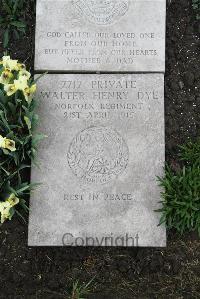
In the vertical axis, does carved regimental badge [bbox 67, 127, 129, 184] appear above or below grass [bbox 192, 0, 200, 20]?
below

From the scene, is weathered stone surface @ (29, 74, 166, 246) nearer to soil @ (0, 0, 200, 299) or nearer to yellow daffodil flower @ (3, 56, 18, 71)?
soil @ (0, 0, 200, 299)

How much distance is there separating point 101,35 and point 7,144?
130 centimetres

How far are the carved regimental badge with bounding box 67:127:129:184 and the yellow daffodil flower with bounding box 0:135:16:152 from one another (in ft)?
1.69

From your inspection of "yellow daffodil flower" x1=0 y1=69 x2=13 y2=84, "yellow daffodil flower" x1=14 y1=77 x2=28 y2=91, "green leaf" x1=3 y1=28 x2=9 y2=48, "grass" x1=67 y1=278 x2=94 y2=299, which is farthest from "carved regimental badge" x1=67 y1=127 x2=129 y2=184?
"green leaf" x1=3 y1=28 x2=9 y2=48

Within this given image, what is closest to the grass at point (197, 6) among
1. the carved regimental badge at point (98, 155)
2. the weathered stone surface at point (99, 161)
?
the weathered stone surface at point (99, 161)

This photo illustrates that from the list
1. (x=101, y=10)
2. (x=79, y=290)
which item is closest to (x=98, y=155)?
(x=79, y=290)

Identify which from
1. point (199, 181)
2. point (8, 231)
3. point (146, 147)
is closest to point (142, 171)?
point (146, 147)

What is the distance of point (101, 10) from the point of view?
412cm

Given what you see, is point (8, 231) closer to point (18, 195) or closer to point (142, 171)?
point (18, 195)

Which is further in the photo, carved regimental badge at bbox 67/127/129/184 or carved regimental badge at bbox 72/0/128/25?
carved regimental badge at bbox 72/0/128/25

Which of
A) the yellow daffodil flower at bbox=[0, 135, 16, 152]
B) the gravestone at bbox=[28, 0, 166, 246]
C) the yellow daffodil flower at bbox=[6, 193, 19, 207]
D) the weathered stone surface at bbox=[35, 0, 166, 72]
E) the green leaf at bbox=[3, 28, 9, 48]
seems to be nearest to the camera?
the yellow daffodil flower at bbox=[0, 135, 16, 152]

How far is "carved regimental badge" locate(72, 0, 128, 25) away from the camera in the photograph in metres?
4.10

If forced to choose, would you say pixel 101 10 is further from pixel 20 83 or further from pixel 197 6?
pixel 20 83

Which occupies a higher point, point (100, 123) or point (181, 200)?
point (100, 123)
